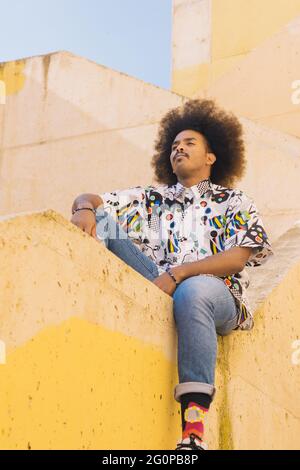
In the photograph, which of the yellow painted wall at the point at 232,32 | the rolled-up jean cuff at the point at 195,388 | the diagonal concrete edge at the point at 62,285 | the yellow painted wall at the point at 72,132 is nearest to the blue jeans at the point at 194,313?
the rolled-up jean cuff at the point at 195,388

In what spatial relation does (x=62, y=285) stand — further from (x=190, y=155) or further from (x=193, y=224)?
(x=190, y=155)

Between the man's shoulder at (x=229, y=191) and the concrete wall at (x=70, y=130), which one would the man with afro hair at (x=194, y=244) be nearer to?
the man's shoulder at (x=229, y=191)

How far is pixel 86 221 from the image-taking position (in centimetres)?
290

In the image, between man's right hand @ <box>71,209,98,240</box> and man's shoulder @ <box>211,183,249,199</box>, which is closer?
man's right hand @ <box>71,209,98,240</box>

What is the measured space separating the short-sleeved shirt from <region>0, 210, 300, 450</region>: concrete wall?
34 cm

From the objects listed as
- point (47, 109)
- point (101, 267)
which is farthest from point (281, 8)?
point (101, 267)

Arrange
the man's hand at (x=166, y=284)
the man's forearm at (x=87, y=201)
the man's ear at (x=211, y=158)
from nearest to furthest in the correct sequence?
the man's hand at (x=166, y=284)
the man's forearm at (x=87, y=201)
the man's ear at (x=211, y=158)

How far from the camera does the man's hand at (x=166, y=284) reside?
9.22 ft

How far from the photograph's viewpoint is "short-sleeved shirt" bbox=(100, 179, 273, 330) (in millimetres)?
3043

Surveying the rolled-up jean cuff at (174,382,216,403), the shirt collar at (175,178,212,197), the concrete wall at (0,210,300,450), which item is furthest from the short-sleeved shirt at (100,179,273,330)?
the rolled-up jean cuff at (174,382,216,403)

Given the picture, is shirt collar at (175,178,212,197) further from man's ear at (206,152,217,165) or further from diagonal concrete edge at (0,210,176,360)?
diagonal concrete edge at (0,210,176,360)

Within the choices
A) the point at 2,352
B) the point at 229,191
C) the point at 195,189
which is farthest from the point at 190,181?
the point at 2,352

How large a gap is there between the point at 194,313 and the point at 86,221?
0.56 metres

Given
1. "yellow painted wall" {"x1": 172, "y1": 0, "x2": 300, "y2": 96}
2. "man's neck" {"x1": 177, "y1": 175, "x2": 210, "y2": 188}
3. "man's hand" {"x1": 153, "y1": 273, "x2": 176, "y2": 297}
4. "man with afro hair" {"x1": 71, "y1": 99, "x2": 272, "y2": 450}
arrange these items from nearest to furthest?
"man with afro hair" {"x1": 71, "y1": 99, "x2": 272, "y2": 450} < "man's hand" {"x1": 153, "y1": 273, "x2": 176, "y2": 297} < "man's neck" {"x1": 177, "y1": 175, "x2": 210, "y2": 188} < "yellow painted wall" {"x1": 172, "y1": 0, "x2": 300, "y2": 96}
